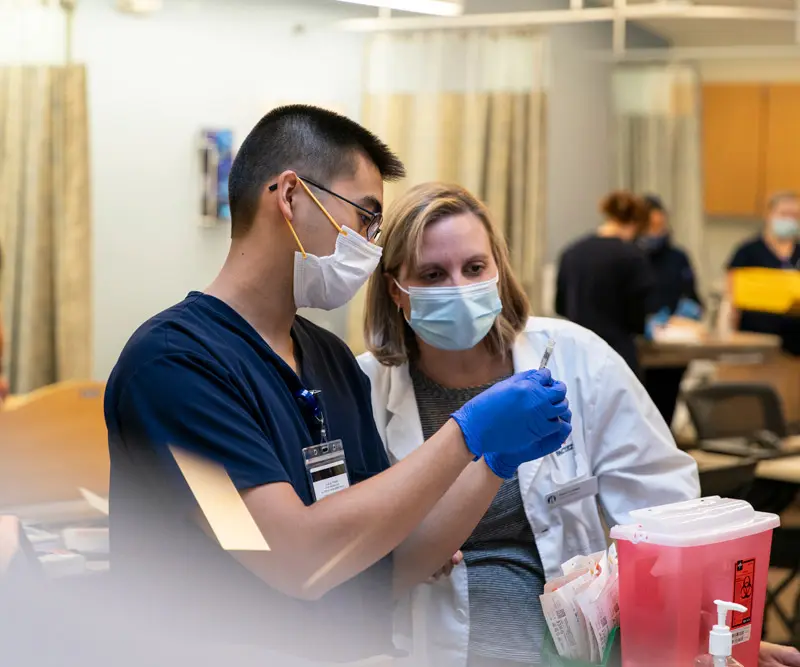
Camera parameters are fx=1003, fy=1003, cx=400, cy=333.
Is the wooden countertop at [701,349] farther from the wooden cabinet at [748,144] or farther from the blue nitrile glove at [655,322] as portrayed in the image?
the wooden cabinet at [748,144]

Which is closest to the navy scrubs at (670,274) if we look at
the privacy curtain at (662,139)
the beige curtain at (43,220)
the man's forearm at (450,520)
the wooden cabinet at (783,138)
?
the privacy curtain at (662,139)

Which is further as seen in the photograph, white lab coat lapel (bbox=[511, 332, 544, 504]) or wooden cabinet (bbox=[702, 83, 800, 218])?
wooden cabinet (bbox=[702, 83, 800, 218])

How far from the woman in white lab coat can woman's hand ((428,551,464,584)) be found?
0.02 metres

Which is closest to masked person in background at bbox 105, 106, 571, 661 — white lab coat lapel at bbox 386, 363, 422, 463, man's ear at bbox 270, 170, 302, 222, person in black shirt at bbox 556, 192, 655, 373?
man's ear at bbox 270, 170, 302, 222

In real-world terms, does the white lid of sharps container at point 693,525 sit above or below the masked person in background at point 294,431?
below

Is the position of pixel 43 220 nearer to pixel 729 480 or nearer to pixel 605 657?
pixel 729 480

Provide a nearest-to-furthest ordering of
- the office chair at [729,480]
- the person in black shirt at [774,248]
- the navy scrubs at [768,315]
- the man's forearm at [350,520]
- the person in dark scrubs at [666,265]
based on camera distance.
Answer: the man's forearm at [350,520] → the office chair at [729,480] → the navy scrubs at [768,315] → the person in black shirt at [774,248] → the person in dark scrubs at [666,265]

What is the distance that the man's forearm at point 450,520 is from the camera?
4.25 ft

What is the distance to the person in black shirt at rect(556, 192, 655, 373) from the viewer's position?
428cm

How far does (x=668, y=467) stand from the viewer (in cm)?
155

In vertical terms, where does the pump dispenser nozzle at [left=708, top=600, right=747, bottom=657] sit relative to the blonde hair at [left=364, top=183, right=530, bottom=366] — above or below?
below

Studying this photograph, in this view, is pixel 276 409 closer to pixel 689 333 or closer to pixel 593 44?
pixel 689 333

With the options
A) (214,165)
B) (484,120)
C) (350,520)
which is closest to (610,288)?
(484,120)

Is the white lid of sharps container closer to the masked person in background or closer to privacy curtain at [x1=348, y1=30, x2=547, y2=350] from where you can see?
the masked person in background
